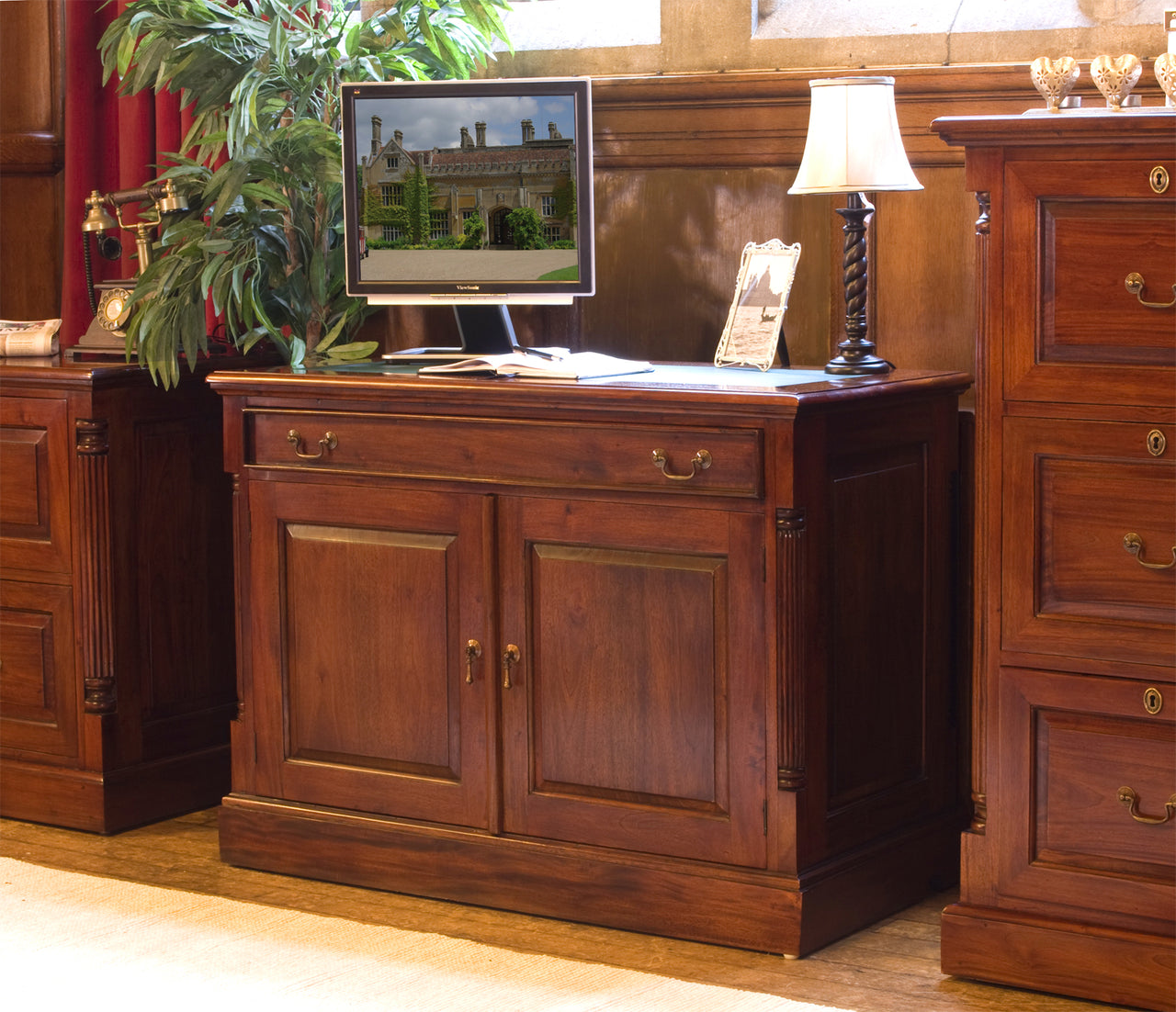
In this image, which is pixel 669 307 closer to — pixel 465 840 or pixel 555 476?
pixel 555 476

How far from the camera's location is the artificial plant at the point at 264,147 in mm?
3504

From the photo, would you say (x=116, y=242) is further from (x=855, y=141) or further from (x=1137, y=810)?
(x=1137, y=810)

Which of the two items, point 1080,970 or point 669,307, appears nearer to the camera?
point 1080,970

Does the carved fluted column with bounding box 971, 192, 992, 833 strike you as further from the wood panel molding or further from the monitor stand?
the monitor stand

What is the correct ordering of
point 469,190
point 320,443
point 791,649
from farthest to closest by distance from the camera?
point 469,190 < point 320,443 < point 791,649

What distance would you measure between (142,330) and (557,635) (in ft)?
3.59

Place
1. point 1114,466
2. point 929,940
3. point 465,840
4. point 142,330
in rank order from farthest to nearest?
point 142,330 → point 465,840 → point 929,940 → point 1114,466

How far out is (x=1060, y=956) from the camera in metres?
2.73

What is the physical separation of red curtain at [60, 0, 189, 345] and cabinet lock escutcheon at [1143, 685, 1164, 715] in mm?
2647

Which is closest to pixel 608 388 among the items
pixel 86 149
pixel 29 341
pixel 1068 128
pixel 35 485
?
pixel 1068 128

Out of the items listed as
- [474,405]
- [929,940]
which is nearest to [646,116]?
[474,405]

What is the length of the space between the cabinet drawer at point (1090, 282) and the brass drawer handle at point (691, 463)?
50 cm

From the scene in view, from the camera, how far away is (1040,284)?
2656 mm

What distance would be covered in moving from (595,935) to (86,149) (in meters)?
2.39
